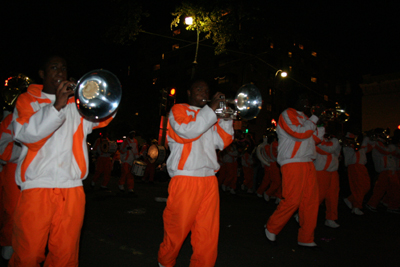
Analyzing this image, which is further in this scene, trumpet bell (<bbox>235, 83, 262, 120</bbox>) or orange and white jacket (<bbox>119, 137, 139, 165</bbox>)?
orange and white jacket (<bbox>119, 137, 139, 165</bbox>)

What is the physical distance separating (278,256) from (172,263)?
6.34 feet

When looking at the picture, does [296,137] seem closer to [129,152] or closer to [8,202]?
[8,202]

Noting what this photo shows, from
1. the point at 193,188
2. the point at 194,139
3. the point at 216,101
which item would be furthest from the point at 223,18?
the point at 193,188

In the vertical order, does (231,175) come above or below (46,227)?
below

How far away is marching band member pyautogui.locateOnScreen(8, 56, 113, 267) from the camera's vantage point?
6.92ft

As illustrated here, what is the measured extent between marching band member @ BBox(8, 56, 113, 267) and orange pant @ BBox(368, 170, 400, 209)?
28.2ft

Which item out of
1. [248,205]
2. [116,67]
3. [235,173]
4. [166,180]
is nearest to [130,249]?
[248,205]

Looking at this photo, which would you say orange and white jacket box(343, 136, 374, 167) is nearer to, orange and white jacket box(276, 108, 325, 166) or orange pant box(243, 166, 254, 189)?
orange and white jacket box(276, 108, 325, 166)

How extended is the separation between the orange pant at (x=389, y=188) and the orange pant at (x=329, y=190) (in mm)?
3195

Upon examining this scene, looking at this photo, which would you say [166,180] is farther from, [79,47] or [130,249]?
[130,249]

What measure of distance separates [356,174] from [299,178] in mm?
4483

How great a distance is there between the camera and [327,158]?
6094mm

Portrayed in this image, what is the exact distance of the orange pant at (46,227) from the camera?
212 cm

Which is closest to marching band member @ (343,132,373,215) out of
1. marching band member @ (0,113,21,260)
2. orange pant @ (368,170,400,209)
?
orange pant @ (368,170,400,209)
